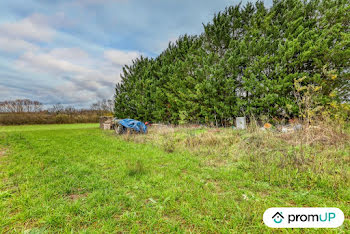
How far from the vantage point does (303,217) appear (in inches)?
71.6

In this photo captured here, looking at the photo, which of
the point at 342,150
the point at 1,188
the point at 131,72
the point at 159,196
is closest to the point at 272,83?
the point at 342,150

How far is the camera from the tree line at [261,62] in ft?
23.9

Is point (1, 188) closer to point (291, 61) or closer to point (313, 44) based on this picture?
point (291, 61)

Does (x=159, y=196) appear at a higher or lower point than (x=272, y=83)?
lower

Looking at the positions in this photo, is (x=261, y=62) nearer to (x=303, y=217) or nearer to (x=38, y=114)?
(x=303, y=217)

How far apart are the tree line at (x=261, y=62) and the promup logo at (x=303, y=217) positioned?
422 centimetres

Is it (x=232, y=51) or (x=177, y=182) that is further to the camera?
(x=232, y=51)

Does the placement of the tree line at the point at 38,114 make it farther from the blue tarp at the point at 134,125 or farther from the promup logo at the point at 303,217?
the promup logo at the point at 303,217

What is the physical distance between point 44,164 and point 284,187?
224 inches

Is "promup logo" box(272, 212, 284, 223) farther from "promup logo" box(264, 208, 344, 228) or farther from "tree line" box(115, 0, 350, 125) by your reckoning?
"tree line" box(115, 0, 350, 125)

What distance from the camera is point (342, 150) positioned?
3713 mm

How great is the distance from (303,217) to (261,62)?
850 centimetres

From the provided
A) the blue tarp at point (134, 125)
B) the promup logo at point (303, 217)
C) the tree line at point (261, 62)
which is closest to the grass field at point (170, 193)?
the promup logo at point (303, 217)

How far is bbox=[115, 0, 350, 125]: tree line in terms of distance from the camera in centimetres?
728
